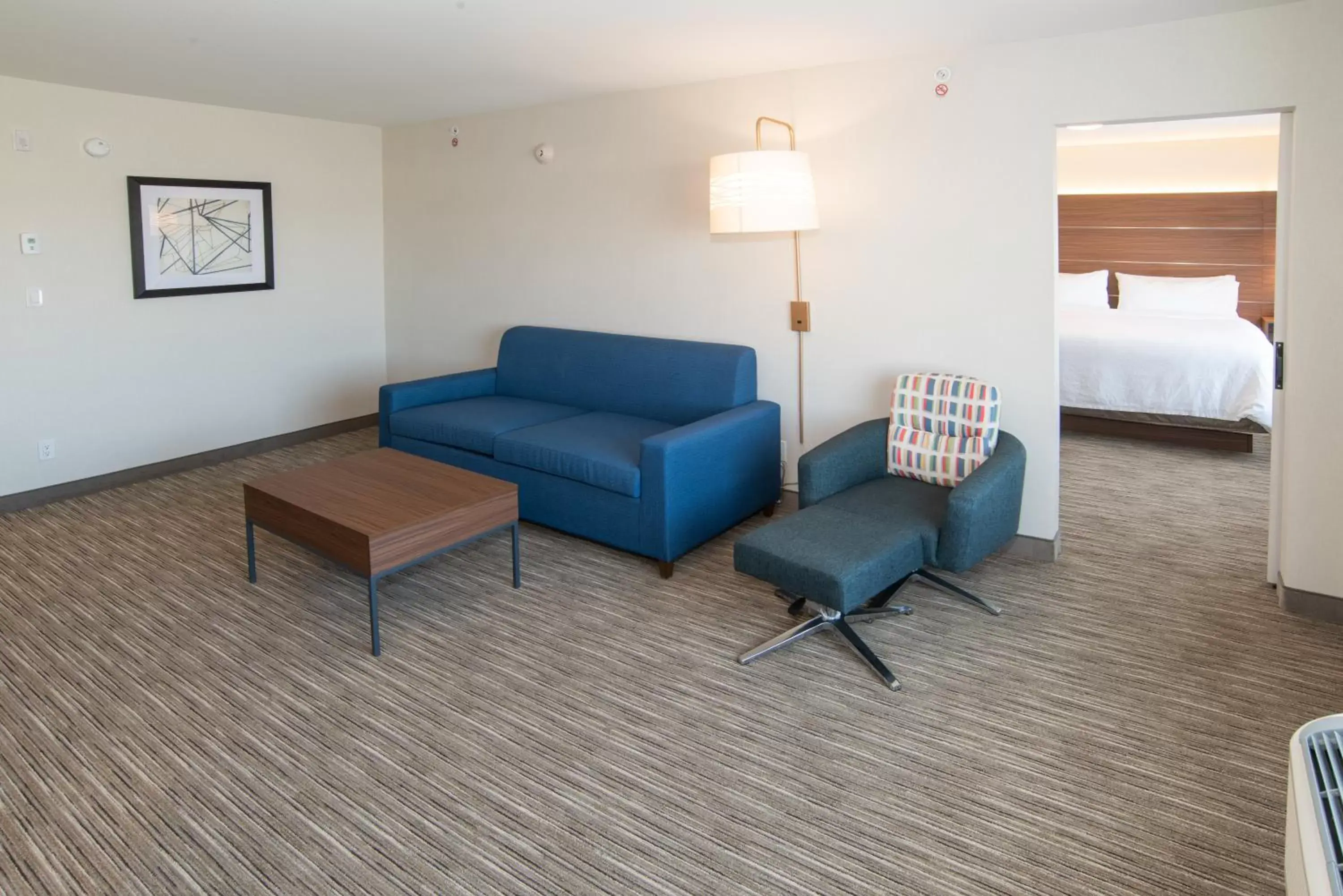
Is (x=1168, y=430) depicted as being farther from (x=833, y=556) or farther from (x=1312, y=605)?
(x=833, y=556)

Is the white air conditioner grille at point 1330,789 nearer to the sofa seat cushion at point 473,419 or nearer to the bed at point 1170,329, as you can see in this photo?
the bed at point 1170,329

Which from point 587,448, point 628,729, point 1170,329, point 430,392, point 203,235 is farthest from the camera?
point 1170,329

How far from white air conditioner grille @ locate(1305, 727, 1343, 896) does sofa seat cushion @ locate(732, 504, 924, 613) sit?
1.40m

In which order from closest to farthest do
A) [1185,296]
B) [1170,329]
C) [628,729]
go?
1. [628,729]
2. [1170,329]
3. [1185,296]

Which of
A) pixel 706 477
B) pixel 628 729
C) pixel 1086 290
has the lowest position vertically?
pixel 628 729

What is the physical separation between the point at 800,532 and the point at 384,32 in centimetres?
258

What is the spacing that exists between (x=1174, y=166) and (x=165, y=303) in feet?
26.5

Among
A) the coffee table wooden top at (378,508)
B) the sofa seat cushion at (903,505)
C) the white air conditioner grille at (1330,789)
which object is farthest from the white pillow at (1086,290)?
the white air conditioner grille at (1330,789)

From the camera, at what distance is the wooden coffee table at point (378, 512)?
123 inches

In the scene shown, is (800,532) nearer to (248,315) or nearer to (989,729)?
(989,729)

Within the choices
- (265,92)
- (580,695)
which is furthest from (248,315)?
(580,695)

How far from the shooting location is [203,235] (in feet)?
17.3

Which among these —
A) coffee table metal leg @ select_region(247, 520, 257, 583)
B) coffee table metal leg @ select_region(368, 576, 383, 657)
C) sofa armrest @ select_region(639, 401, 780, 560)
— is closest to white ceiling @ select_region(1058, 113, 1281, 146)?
sofa armrest @ select_region(639, 401, 780, 560)

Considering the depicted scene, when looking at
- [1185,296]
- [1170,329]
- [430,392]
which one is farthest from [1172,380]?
[430,392]
